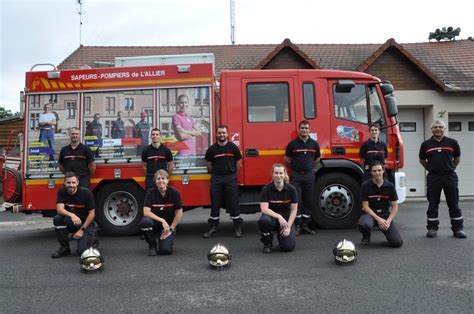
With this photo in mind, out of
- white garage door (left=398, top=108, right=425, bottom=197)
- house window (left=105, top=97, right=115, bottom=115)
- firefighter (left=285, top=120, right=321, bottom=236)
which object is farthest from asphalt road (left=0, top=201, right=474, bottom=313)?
white garage door (left=398, top=108, right=425, bottom=197)

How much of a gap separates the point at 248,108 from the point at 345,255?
3.12 meters

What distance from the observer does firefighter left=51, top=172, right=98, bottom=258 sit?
635 centimetres

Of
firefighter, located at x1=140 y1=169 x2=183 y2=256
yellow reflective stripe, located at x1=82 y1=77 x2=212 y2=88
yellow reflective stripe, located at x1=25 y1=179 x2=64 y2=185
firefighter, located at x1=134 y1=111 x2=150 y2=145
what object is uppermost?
yellow reflective stripe, located at x1=82 y1=77 x2=212 y2=88

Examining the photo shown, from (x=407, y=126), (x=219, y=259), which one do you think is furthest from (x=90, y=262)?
(x=407, y=126)

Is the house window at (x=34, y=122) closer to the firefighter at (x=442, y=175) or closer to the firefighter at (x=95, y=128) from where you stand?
the firefighter at (x=95, y=128)

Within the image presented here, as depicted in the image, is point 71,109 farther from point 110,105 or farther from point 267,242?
point 267,242

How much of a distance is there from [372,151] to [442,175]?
1.11m

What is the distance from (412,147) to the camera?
629 inches

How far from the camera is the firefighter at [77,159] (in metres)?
7.34

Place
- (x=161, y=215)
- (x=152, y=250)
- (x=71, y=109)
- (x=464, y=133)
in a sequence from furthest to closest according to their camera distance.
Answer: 1. (x=464, y=133)
2. (x=71, y=109)
3. (x=161, y=215)
4. (x=152, y=250)

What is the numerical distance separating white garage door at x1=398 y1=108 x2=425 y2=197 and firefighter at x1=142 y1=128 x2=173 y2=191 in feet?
36.3

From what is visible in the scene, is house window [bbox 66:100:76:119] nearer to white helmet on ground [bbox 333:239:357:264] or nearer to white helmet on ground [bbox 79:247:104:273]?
white helmet on ground [bbox 79:247:104:273]

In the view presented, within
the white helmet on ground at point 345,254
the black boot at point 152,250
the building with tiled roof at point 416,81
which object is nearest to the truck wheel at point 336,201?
the white helmet on ground at point 345,254

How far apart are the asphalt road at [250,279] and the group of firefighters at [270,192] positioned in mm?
287
